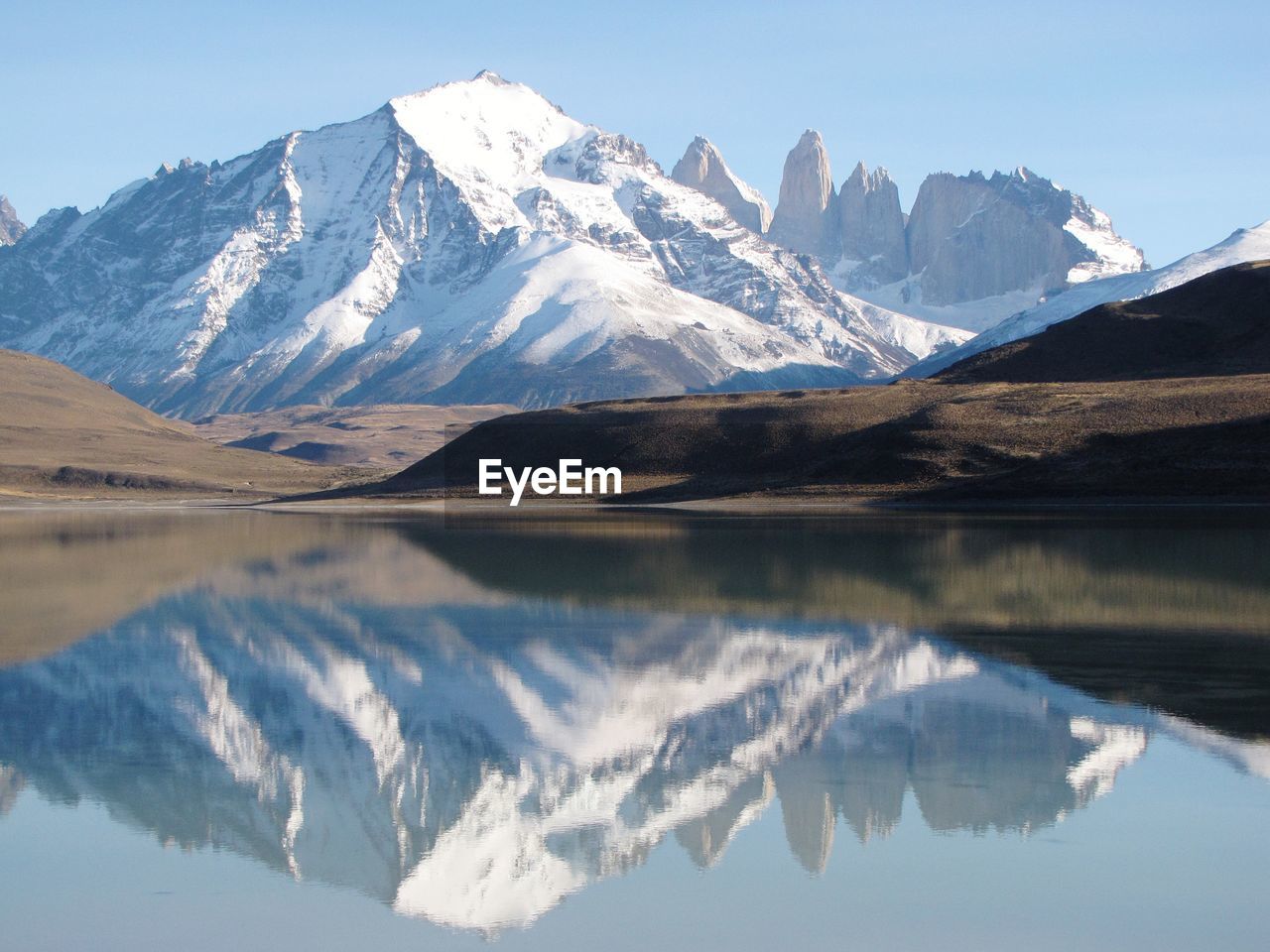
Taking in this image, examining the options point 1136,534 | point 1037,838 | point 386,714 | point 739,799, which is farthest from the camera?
point 1136,534

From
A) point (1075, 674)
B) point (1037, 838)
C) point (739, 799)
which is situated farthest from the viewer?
point (1075, 674)

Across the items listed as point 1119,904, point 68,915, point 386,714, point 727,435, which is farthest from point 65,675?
point 727,435

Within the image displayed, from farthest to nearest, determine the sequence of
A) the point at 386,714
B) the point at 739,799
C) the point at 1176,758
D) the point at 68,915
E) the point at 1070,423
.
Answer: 1. the point at 1070,423
2. the point at 386,714
3. the point at 1176,758
4. the point at 739,799
5. the point at 68,915

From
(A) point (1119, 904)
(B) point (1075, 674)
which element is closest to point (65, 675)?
(B) point (1075, 674)

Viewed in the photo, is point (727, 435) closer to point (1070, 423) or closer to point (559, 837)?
point (1070, 423)

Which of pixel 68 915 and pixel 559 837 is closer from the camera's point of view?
pixel 68 915

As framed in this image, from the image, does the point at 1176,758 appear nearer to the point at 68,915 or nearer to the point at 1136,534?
the point at 68,915
